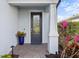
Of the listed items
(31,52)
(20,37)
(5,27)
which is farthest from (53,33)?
(20,37)

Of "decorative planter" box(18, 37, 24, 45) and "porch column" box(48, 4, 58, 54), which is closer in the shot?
"porch column" box(48, 4, 58, 54)

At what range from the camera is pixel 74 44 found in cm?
354

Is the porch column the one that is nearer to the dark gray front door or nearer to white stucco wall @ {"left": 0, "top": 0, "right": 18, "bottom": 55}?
white stucco wall @ {"left": 0, "top": 0, "right": 18, "bottom": 55}

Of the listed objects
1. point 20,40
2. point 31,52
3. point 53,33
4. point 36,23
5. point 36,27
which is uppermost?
point 36,23

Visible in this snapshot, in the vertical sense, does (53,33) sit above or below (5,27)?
below

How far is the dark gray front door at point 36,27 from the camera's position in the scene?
490 inches

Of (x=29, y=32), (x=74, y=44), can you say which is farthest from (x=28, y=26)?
(x=74, y=44)

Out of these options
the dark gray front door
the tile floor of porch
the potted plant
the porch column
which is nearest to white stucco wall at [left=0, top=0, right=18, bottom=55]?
the tile floor of porch

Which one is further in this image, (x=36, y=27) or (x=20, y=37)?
(x=36, y=27)

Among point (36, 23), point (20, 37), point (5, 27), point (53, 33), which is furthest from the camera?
point (36, 23)

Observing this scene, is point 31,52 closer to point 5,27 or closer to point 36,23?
point 5,27

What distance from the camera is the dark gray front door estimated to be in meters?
12.4

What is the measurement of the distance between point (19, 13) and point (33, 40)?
231 cm

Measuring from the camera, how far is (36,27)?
12.5 m
